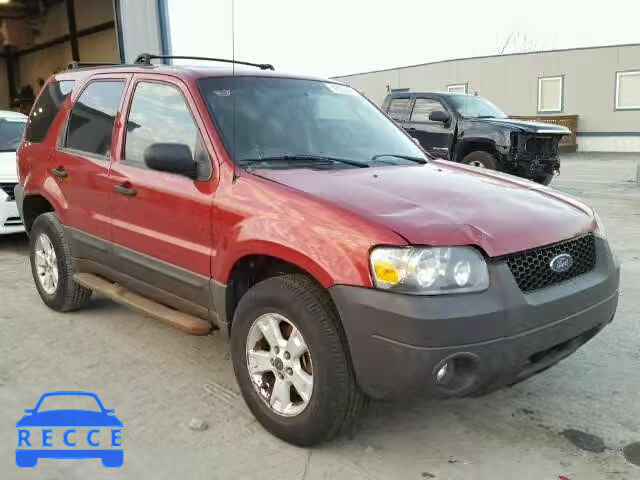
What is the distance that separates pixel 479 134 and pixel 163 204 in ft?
26.4

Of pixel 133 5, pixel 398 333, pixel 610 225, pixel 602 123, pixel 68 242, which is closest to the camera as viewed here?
pixel 398 333

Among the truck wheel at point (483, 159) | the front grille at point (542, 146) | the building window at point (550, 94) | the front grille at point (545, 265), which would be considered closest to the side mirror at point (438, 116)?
the truck wheel at point (483, 159)

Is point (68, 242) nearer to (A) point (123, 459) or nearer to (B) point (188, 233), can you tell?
(B) point (188, 233)

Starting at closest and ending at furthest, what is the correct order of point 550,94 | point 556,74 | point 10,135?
point 10,135, point 556,74, point 550,94

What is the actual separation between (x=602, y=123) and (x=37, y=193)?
24.7 meters

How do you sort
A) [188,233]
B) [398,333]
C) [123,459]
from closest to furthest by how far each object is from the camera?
[398,333], [123,459], [188,233]

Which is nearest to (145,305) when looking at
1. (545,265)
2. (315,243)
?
(315,243)

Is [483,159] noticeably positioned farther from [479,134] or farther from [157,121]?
[157,121]

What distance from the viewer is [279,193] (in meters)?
2.92

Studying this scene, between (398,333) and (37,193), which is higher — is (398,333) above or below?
below

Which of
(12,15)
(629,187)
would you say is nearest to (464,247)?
(629,187)

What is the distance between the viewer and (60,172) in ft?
14.6

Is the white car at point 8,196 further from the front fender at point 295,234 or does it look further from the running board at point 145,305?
the front fender at point 295,234

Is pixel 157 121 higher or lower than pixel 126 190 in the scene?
higher
